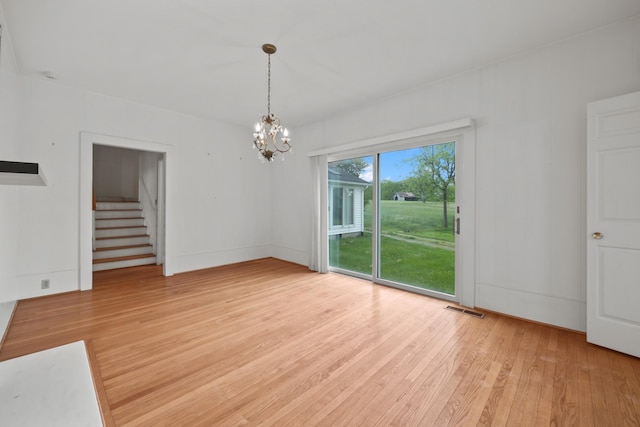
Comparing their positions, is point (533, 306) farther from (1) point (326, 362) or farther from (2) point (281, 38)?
(2) point (281, 38)

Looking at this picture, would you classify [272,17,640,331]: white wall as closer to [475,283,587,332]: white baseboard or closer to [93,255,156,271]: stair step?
[475,283,587,332]: white baseboard

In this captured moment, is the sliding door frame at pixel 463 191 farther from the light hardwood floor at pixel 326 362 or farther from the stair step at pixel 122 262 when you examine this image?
the stair step at pixel 122 262

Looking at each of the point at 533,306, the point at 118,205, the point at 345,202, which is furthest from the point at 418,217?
the point at 118,205

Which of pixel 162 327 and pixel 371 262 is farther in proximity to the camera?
pixel 371 262

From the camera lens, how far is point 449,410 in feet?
5.70

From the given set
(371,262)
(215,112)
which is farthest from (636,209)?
(215,112)

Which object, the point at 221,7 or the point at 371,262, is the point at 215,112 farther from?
the point at 371,262

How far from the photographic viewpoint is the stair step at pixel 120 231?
5.80 meters

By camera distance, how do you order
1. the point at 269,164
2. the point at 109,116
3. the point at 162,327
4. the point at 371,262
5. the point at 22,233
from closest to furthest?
the point at 162,327 → the point at 22,233 → the point at 109,116 → the point at 371,262 → the point at 269,164

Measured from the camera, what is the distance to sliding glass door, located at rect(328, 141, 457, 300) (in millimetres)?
3762

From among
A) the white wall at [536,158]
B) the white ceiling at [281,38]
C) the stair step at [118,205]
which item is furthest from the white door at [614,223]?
the stair step at [118,205]

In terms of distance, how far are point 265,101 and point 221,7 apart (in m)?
2.14

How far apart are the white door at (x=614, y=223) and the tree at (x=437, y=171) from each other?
1.37 m

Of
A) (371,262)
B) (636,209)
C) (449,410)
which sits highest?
(636,209)
